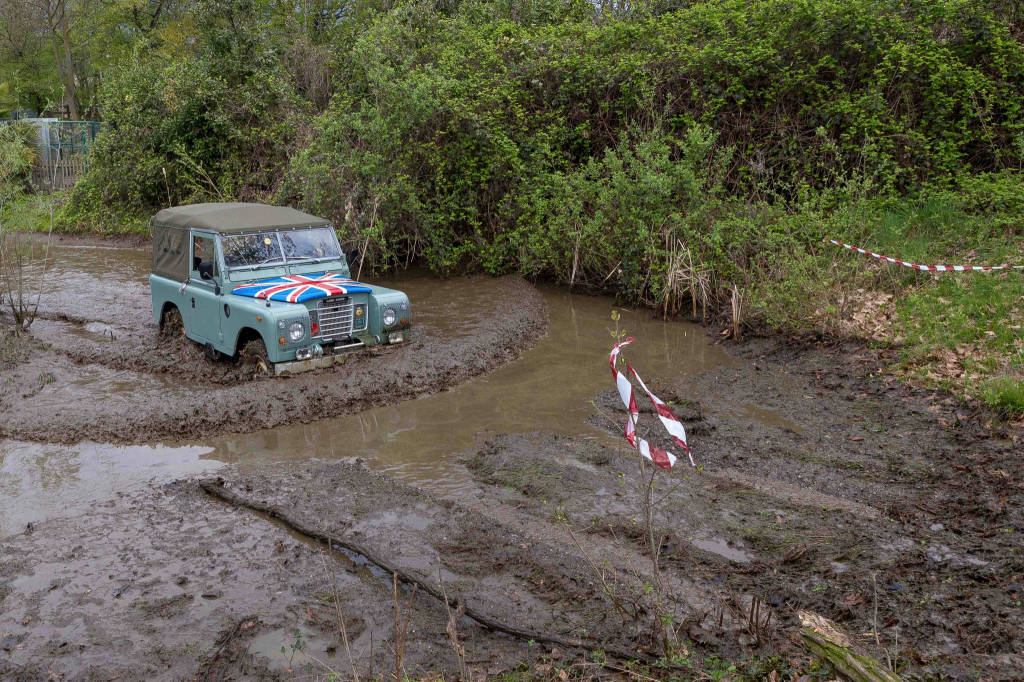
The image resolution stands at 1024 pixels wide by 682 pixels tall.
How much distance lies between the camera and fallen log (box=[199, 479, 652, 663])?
3.81 meters

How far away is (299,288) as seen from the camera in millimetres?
8750

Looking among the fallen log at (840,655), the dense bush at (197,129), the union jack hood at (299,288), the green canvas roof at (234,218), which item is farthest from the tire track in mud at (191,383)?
the dense bush at (197,129)

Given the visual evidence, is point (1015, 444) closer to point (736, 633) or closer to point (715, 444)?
point (715, 444)

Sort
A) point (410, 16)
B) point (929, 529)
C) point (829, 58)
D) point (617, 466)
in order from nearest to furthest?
point (929, 529) < point (617, 466) < point (829, 58) < point (410, 16)

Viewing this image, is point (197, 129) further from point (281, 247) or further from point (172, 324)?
point (281, 247)

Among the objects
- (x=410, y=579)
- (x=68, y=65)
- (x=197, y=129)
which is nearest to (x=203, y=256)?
(x=410, y=579)

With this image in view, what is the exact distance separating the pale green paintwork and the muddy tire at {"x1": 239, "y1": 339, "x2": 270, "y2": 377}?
0.13 metres

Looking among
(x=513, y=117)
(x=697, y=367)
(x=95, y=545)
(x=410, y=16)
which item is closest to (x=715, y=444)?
(x=697, y=367)

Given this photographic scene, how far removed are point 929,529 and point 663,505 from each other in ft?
5.62

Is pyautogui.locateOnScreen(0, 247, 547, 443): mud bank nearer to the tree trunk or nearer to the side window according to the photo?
the side window

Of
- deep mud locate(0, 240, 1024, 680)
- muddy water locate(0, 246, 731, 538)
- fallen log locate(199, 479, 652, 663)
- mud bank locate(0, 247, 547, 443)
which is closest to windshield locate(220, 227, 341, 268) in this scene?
mud bank locate(0, 247, 547, 443)

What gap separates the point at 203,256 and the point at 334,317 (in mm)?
1913

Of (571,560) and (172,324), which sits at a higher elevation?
(172,324)

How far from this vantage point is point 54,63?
39375 millimetres
